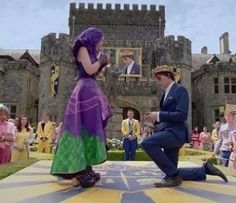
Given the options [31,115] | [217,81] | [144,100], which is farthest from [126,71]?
[31,115]

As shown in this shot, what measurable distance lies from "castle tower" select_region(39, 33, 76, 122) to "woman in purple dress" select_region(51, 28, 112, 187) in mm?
26383

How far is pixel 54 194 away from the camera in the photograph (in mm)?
4148

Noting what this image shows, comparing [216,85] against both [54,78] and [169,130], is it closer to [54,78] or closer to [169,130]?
[54,78]

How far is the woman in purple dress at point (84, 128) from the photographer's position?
4.63m

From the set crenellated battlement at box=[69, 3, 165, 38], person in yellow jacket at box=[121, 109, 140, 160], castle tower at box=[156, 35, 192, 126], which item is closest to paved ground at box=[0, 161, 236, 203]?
person in yellow jacket at box=[121, 109, 140, 160]

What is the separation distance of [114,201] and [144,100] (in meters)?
25.8

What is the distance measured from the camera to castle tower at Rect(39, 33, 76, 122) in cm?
3119

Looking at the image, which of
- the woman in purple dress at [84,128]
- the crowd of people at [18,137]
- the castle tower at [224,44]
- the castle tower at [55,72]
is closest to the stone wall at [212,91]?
the castle tower at [224,44]

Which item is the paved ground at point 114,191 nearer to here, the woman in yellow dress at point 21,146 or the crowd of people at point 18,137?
the crowd of people at point 18,137

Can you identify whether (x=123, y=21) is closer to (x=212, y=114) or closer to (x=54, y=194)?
(x=212, y=114)

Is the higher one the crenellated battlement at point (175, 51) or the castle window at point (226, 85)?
the crenellated battlement at point (175, 51)

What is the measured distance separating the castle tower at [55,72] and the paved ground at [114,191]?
25854mm

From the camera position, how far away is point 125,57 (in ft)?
105

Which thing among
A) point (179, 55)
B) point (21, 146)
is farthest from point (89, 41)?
point (179, 55)
